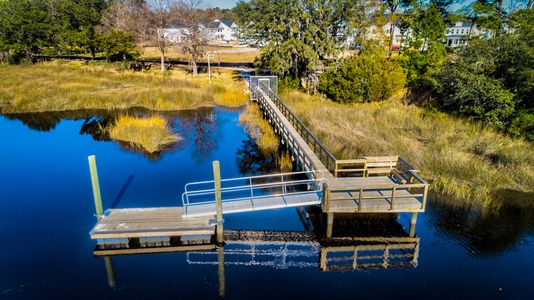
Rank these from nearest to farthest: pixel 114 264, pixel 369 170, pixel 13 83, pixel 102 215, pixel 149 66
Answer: pixel 114 264 → pixel 102 215 → pixel 369 170 → pixel 13 83 → pixel 149 66

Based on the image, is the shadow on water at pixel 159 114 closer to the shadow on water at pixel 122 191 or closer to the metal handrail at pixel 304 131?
the shadow on water at pixel 122 191

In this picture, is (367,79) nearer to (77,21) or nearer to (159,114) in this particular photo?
(159,114)

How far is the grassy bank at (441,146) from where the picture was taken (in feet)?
53.4

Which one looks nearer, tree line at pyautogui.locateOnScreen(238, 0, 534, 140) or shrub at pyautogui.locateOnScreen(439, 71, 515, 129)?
shrub at pyautogui.locateOnScreen(439, 71, 515, 129)

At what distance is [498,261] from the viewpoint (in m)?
11.9

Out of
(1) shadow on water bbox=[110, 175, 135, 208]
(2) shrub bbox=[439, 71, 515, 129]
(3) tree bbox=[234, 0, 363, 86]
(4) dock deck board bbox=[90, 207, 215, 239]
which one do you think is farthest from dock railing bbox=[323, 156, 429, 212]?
(3) tree bbox=[234, 0, 363, 86]

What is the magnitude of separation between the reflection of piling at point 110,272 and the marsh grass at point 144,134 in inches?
403

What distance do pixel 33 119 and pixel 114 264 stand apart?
2262 cm

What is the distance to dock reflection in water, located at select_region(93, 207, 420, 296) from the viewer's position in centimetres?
1184

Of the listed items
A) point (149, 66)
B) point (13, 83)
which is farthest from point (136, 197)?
point (149, 66)

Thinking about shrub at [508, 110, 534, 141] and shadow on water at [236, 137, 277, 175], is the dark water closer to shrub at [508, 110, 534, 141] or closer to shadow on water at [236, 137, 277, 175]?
shadow on water at [236, 137, 277, 175]

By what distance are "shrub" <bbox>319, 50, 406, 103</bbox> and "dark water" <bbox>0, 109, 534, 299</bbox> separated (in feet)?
47.3

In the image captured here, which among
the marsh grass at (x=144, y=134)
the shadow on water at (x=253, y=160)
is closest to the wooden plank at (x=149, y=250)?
the shadow on water at (x=253, y=160)

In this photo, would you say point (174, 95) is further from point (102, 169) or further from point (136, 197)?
point (136, 197)
